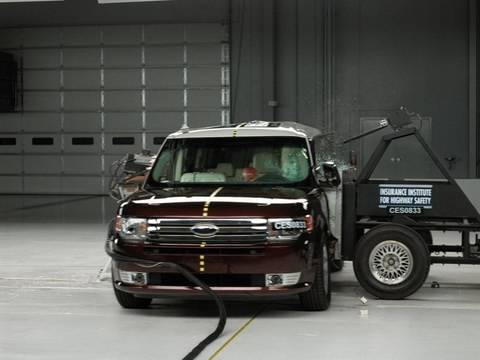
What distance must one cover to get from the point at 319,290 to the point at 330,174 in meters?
1.38

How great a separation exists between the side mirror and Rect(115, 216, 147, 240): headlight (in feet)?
6.71

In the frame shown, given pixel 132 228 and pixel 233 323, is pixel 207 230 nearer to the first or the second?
pixel 132 228

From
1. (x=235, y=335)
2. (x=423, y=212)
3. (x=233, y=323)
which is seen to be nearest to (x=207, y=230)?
(x=233, y=323)

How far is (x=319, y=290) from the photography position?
296 inches

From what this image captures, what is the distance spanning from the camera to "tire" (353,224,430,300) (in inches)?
321

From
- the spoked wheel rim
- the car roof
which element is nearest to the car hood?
the car roof

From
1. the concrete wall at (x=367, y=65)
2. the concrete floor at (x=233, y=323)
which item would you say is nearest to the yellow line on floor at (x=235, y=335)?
the concrete floor at (x=233, y=323)

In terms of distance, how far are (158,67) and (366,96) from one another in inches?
271

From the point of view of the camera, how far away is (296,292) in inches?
281

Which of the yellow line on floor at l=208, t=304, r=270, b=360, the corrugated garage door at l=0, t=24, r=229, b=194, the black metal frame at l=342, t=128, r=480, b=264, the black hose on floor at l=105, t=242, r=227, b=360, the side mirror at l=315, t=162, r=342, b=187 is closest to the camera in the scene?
the yellow line on floor at l=208, t=304, r=270, b=360

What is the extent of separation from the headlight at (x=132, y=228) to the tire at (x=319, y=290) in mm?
1563

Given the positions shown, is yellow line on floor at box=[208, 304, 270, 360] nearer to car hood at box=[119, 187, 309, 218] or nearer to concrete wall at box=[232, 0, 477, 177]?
car hood at box=[119, 187, 309, 218]

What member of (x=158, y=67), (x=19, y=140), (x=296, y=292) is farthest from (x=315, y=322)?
(x=19, y=140)

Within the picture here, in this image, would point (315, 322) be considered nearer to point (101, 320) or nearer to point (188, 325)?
point (188, 325)
